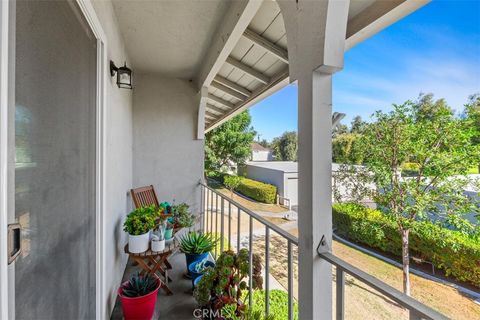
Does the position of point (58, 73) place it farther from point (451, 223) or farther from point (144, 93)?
point (451, 223)

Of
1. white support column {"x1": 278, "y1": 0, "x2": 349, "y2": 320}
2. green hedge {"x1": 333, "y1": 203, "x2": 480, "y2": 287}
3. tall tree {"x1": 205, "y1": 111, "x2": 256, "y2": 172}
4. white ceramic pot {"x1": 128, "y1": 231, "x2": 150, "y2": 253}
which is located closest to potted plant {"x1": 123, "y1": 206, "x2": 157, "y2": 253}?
white ceramic pot {"x1": 128, "y1": 231, "x2": 150, "y2": 253}

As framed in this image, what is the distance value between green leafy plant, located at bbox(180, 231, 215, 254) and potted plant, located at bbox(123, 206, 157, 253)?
51cm

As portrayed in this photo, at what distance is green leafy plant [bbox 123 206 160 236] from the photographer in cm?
205

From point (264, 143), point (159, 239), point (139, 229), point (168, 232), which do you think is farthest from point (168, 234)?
point (264, 143)

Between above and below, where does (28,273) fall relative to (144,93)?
below

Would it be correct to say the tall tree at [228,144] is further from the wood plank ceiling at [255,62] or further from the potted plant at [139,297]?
the potted plant at [139,297]

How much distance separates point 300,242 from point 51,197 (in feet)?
3.27

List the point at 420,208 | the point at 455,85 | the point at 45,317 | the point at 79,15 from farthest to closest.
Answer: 1. the point at 455,85
2. the point at 420,208
3. the point at 79,15
4. the point at 45,317

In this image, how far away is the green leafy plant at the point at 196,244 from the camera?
8.14 feet

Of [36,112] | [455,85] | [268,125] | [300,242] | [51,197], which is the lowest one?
[300,242]

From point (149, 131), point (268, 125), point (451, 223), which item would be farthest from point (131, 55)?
point (268, 125)

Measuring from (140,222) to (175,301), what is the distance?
0.78m

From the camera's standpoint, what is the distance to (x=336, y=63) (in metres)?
0.88

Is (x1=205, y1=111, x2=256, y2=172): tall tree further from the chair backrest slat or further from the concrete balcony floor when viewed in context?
the concrete balcony floor
